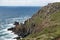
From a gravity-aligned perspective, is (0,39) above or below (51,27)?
below

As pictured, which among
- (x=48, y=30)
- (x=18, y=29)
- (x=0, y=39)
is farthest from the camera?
(x=18, y=29)

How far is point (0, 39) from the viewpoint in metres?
109

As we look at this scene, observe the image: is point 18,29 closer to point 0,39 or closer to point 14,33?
point 14,33

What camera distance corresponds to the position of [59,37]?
→ 69438mm

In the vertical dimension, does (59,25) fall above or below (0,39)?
above

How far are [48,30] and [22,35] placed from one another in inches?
1348

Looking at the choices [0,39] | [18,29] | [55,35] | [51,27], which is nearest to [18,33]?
[18,29]

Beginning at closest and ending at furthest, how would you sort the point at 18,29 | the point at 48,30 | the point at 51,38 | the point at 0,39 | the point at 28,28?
the point at 51,38, the point at 48,30, the point at 0,39, the point at 28,28, the point at 18,29

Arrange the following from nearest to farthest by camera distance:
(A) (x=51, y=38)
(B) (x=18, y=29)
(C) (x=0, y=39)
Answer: (A) (x=51, y=38)
(C) (x=0, y=39)
(B) (x=18, y=29)

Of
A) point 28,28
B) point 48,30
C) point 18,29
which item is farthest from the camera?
point 18,29

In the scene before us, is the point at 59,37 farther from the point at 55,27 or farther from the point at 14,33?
the point at 14,33

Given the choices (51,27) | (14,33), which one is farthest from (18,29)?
(51,27)

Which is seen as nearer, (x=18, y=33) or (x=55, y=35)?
(x=55, y=35)

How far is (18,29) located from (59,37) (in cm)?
5847
